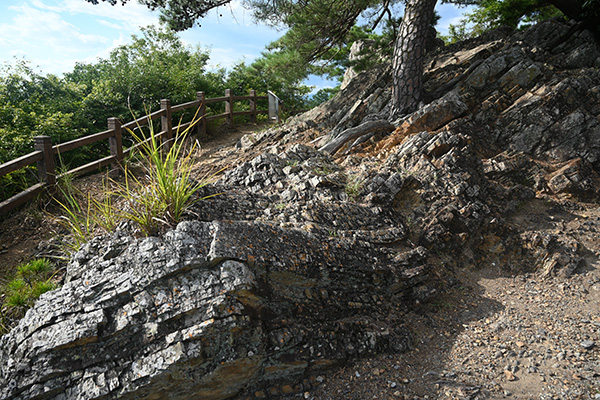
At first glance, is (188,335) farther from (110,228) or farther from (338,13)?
(338,13)

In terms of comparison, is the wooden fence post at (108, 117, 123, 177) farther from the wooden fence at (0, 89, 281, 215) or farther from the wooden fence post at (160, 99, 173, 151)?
the wooden fence post at (160, 99, 173, 151)

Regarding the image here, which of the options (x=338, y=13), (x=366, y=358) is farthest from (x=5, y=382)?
(x=338, y=13)

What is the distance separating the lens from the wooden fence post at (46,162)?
23.0 feet

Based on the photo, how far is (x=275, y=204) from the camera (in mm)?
5105

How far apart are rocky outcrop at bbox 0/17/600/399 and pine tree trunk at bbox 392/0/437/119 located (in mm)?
508

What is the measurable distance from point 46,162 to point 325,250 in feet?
19.7

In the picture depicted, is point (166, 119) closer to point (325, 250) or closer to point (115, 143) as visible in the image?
point (115, 143)

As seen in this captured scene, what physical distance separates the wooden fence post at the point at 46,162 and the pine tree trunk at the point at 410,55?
22.6 ft

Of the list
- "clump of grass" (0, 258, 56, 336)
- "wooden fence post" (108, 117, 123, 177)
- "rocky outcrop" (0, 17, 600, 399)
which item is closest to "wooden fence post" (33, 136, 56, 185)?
"wooden fence post" (108, 117, 123, 177)

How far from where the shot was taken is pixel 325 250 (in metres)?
4.08

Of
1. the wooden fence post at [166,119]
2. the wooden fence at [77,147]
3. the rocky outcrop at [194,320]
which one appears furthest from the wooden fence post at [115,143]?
the rocky outcrop at [194,320]

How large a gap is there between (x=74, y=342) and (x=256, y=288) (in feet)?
4.97

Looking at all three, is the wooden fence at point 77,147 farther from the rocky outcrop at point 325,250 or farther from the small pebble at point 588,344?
the small pebble at point 588,344

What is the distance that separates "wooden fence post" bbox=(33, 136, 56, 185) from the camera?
700 centimetres
